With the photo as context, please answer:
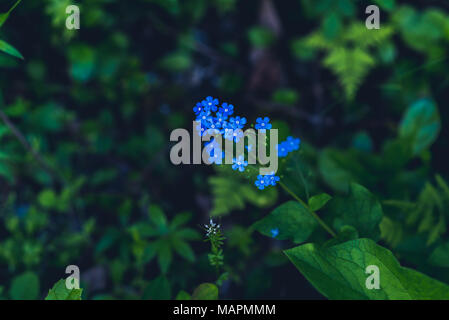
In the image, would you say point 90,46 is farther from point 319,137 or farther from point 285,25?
point 319,137

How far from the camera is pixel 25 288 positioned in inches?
72.4

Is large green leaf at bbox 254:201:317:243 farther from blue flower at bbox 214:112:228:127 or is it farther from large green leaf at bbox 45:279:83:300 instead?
large green leaf at bbox 45:279:83:300

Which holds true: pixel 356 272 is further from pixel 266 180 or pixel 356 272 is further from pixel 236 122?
pixel 236 122

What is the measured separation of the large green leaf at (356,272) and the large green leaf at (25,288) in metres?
1.39

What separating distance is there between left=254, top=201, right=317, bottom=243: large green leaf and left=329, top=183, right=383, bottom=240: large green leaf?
152 millimetres

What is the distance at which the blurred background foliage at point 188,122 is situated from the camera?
2.22 metres

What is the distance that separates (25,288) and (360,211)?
5.51 ft

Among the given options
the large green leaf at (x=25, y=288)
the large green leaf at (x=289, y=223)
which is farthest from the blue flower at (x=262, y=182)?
the large green leaf at (x=25, y=288)

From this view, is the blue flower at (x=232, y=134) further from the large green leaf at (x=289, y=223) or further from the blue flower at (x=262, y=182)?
the large green leaf at (x=289, y=223)

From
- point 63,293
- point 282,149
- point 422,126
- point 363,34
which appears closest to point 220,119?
point 282,149

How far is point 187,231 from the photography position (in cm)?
195

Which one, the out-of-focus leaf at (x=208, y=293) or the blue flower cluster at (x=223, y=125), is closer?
the blue flower cluster at (x=223, y=125)
